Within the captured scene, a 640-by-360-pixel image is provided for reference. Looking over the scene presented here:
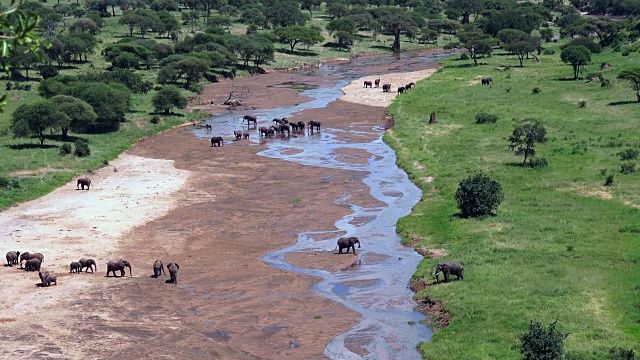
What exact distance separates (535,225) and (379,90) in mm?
56731

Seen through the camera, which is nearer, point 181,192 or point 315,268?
point 315,268

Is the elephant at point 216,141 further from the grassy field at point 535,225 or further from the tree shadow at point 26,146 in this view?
the grassy field at point 535,225

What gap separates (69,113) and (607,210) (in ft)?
126

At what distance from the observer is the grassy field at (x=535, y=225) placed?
24438mm

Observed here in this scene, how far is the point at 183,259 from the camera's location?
112 ft

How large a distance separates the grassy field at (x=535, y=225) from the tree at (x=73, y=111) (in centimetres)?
2240

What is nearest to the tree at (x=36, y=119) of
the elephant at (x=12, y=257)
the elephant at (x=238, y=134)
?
the elephant at (x=238, y=134)

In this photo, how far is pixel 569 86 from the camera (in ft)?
251

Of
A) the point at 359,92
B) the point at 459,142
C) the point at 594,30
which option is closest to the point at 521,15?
the point at 594,30

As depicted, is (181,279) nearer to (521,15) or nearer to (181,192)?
(181,192)

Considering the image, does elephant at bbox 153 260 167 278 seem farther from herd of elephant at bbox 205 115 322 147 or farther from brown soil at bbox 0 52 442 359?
herd of elephant at bbox 205 115 322 147

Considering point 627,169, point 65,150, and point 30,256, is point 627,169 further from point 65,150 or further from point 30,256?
point 65,150

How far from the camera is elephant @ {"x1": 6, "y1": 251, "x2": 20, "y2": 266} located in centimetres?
3209

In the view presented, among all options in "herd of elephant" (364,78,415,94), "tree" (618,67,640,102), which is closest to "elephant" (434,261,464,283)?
"tree" (618,67,640,102)
